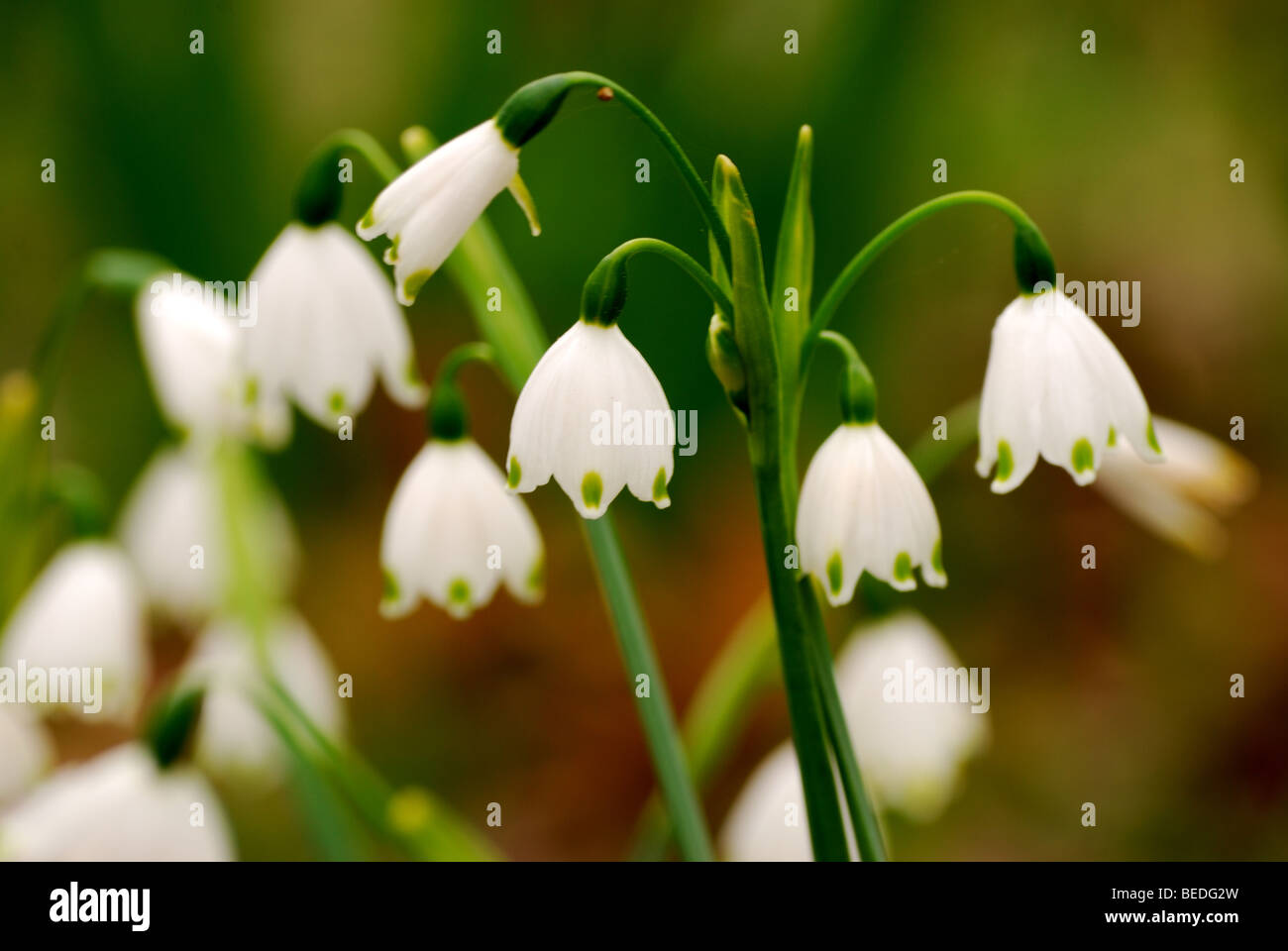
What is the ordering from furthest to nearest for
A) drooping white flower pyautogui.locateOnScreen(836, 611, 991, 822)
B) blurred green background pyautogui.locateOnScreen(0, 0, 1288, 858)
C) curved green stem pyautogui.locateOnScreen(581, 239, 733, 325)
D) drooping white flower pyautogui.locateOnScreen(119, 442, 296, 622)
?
blurred green background pyautogui.locateOnScreen(0, 0, 1288, 858) → drooping white flower pyautogui.locateOnScreen(119, 442, 296, 622) → drooping white flower pyautogui.locateOnScreen(836, 611, 991, 822) → curved green stem pyautogui.locateOnScreen(581, 239, 733, 325)

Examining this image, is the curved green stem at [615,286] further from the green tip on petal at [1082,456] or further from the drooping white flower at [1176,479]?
the drooping white flower at [1176,479]

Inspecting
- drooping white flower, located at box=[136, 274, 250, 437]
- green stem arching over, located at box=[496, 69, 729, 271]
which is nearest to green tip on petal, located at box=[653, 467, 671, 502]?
green stem arching over, located at box=[496, 69, 729, 271]

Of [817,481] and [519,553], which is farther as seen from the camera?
[519,553]

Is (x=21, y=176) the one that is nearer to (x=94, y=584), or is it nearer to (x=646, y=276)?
(x=646, y=276)

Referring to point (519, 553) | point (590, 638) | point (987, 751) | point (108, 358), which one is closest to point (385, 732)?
point (590, 638)

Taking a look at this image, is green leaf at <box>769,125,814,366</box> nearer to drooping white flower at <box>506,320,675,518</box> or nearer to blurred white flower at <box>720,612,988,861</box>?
drooping white flower at <box>506,320,675,518</box>

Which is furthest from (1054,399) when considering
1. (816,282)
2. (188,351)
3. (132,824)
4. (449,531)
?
(816,282)

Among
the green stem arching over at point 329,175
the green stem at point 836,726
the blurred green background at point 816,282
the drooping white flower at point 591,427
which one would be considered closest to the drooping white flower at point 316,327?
the green stem arching over at point 329,175
